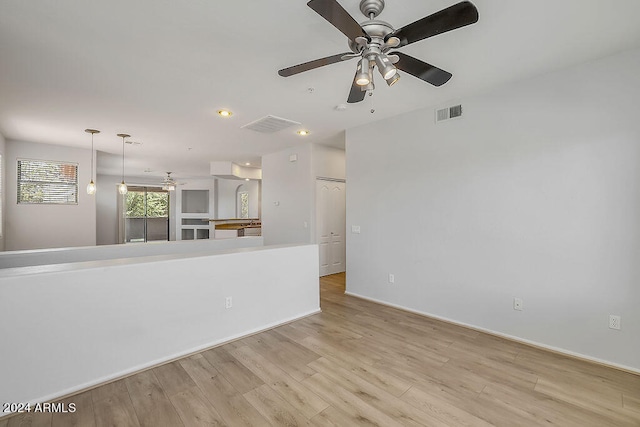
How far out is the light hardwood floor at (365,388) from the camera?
1.84 metres

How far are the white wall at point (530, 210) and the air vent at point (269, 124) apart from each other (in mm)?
1514

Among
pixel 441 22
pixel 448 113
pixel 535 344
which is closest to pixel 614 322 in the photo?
pixel 535 344

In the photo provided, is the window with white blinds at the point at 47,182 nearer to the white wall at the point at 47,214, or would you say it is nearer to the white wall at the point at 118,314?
the white wall at the point at 47,214

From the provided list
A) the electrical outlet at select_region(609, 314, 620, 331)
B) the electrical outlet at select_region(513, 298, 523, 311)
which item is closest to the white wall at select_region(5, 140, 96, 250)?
the electrical outlet at select_region(513, 298, 523, 311)

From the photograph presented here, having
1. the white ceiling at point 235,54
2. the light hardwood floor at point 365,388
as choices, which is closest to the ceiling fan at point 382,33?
the white ceiling at point 235,54

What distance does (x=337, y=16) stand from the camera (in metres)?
1.46

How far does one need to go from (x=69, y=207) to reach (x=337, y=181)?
537cm

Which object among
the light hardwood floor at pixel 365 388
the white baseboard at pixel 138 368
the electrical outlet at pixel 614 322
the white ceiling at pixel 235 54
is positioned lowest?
the light hardwood floor at pixel 365 388

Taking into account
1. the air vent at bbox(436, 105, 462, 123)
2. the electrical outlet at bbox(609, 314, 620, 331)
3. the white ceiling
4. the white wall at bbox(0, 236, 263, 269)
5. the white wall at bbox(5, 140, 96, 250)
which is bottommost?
the electrical outlet at bbox(609, 314, 620, 331)

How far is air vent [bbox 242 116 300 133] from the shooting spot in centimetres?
408

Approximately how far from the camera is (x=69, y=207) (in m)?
5.46

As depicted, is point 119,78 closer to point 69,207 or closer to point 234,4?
point 234,4

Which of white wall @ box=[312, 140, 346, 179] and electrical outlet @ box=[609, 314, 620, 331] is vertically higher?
white wall @ box=[312, 140, 346, 179]

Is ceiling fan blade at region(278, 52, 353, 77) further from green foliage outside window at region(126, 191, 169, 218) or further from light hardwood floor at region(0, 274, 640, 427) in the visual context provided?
green foliage outside window at region(126, 191, 169, 218)
